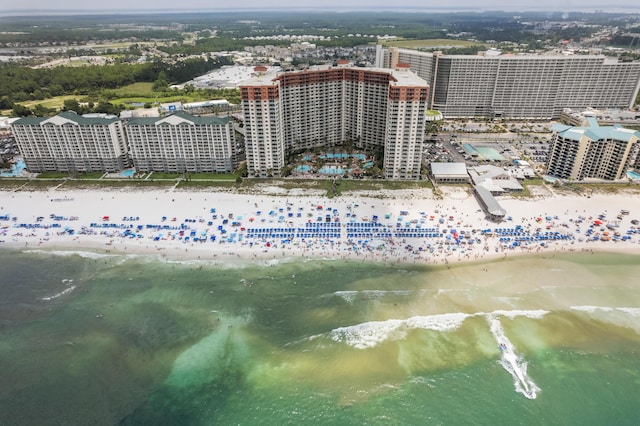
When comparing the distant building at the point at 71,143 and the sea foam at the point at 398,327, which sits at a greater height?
the distant building at the point at 71,143

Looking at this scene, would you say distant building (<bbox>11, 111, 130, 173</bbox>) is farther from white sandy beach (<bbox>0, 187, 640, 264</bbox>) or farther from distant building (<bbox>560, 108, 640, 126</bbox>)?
distant building (<bbox>560, 108, 640, 126</bbox>)

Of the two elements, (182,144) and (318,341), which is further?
(182,144)

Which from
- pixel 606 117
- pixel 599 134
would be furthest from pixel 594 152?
pixel 606 117

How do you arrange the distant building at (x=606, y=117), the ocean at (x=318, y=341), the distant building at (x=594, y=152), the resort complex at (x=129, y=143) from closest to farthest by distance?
the ocean at (x=318, y=341) < the distant building at (x=594, y=152) < the resort complex at (x=129, y=143) < the distant building at (x=606, y=117)

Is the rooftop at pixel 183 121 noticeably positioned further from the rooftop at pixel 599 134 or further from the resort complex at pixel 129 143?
the rooftop at pixel 599 134

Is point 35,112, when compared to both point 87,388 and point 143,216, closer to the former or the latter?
point 143,216

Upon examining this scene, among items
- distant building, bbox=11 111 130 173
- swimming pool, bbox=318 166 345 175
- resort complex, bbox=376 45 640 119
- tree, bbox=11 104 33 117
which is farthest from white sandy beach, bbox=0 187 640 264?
resort complex, bbox=376 45 640 119

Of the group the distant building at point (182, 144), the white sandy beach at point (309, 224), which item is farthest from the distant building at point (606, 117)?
the distant building at point (182, 144)

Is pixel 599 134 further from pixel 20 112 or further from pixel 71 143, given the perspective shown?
pixel 20 112
